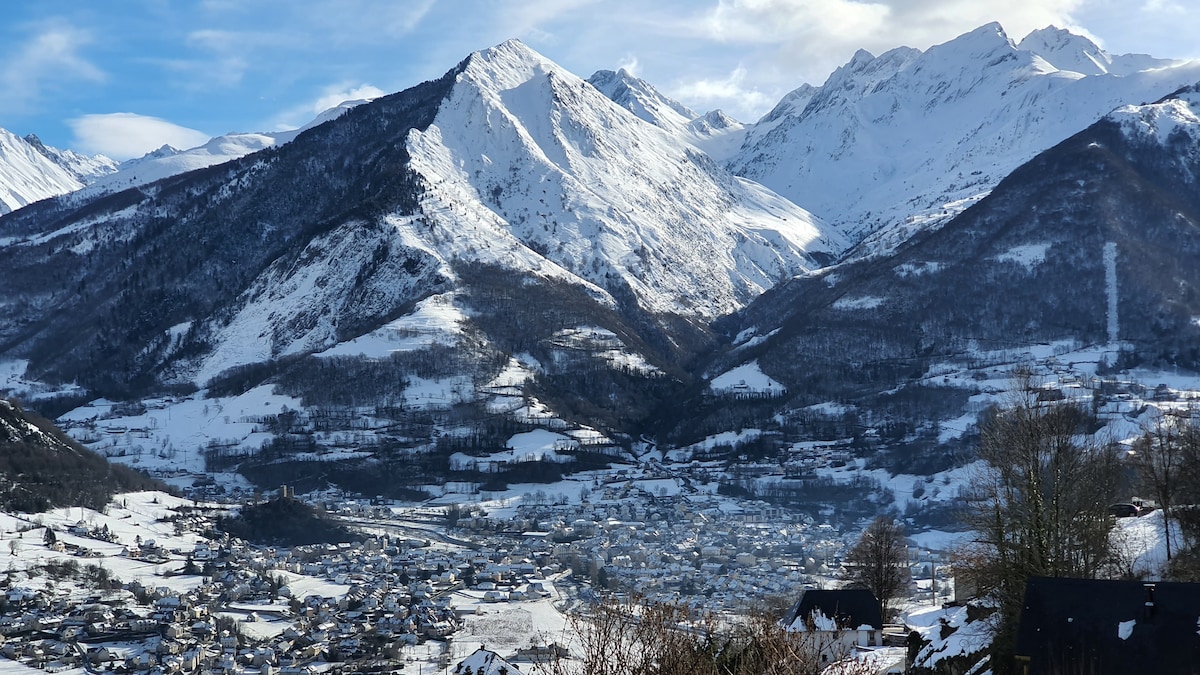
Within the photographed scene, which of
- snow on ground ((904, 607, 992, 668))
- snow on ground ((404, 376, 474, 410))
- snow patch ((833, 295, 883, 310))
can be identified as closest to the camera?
snow on ground ((904, 607, 992, 668))

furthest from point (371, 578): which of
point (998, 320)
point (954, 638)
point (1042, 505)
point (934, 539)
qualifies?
point (998, 320)

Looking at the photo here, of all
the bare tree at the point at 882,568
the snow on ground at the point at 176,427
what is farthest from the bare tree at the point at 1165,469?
the snow on ground at the point at 176,427

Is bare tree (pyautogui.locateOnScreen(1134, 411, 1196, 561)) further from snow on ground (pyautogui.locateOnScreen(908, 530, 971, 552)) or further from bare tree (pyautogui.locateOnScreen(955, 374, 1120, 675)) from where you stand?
snow on ground (pyautogui.locateOnScreen(908, 530, 971, 552))

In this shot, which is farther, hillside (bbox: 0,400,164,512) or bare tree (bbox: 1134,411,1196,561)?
hillside (bbox: 0,400,164,512)

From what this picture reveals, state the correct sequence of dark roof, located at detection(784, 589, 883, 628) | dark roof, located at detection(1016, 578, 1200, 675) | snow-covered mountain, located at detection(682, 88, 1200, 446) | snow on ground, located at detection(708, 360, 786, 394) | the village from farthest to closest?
snow on ground, located at detection(708, 360, 786, 394)
snow-covered mountain, located at detection(682, 88, 1200, 446)
the village
dark roof, located at detection(784, 589, 883, 628)
dark roof, located at detection(1016, 578, 1200, 675)

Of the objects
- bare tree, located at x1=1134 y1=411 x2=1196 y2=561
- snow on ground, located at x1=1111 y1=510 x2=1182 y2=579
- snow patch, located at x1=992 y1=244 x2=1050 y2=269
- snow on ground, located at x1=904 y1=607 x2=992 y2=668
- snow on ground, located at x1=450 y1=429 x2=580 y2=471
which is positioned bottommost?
snow on ground, located at x1=904 y1=607 x2=992 y2=668

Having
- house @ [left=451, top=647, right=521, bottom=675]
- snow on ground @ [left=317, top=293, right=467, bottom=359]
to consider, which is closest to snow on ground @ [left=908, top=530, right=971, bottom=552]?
house @ [left=451, top=647, right=521, bottom=675]

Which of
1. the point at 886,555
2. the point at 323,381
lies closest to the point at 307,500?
the point at 323,381
